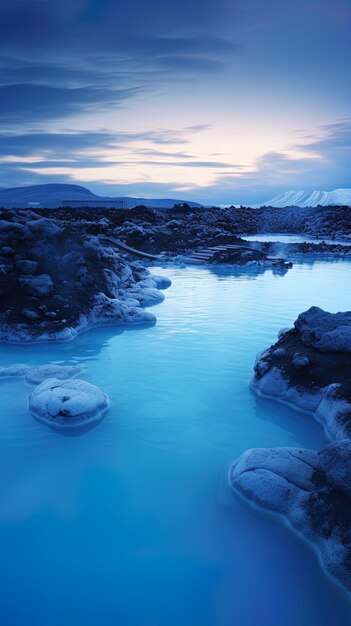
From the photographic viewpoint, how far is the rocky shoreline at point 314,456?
4812 millimetres

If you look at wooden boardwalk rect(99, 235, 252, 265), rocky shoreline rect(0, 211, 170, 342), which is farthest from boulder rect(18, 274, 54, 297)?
wooden boardwalk rect(99, 235, 252, 265)

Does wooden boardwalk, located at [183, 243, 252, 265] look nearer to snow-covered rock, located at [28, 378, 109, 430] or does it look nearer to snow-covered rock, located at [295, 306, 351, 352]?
snow-covered rock, located at [295, 306, 351, 352]

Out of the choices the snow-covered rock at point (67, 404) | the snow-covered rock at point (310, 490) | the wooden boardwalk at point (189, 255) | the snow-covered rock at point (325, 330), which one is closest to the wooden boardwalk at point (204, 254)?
the wooden boardwalk at point (189, 255)

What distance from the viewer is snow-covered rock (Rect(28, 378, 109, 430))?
729 cm

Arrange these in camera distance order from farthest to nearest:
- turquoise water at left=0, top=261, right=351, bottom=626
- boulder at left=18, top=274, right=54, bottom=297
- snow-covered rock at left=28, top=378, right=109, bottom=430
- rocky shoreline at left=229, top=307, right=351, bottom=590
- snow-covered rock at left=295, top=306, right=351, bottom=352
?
boulder at left=18, top=274, right=54, bottom=297, snow-covered rock at left=295, top=306, right=351, bottom=352, snow-covered rock at left=28, top=378, right=109, bottom=430, rocky shoreline at left=229, top=307, right=351, bottom=590, turquoise water at left=0, top=261, right=351, bottom=626

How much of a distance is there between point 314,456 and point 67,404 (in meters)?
3.88

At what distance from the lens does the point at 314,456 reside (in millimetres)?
5922

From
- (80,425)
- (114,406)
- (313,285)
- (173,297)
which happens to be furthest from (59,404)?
(313,285)

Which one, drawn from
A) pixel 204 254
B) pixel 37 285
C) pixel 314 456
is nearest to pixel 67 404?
pixel 314 456

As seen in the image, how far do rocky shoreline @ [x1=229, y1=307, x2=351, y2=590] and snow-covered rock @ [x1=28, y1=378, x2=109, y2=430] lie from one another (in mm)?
2651

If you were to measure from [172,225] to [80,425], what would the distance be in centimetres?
3591

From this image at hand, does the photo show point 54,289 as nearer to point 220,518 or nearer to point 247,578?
point 220,518

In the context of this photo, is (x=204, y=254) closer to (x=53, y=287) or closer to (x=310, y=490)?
(x=53, y=287)

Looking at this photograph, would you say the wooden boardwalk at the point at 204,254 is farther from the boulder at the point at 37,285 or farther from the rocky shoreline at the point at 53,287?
the boulder at the point at 37,285
